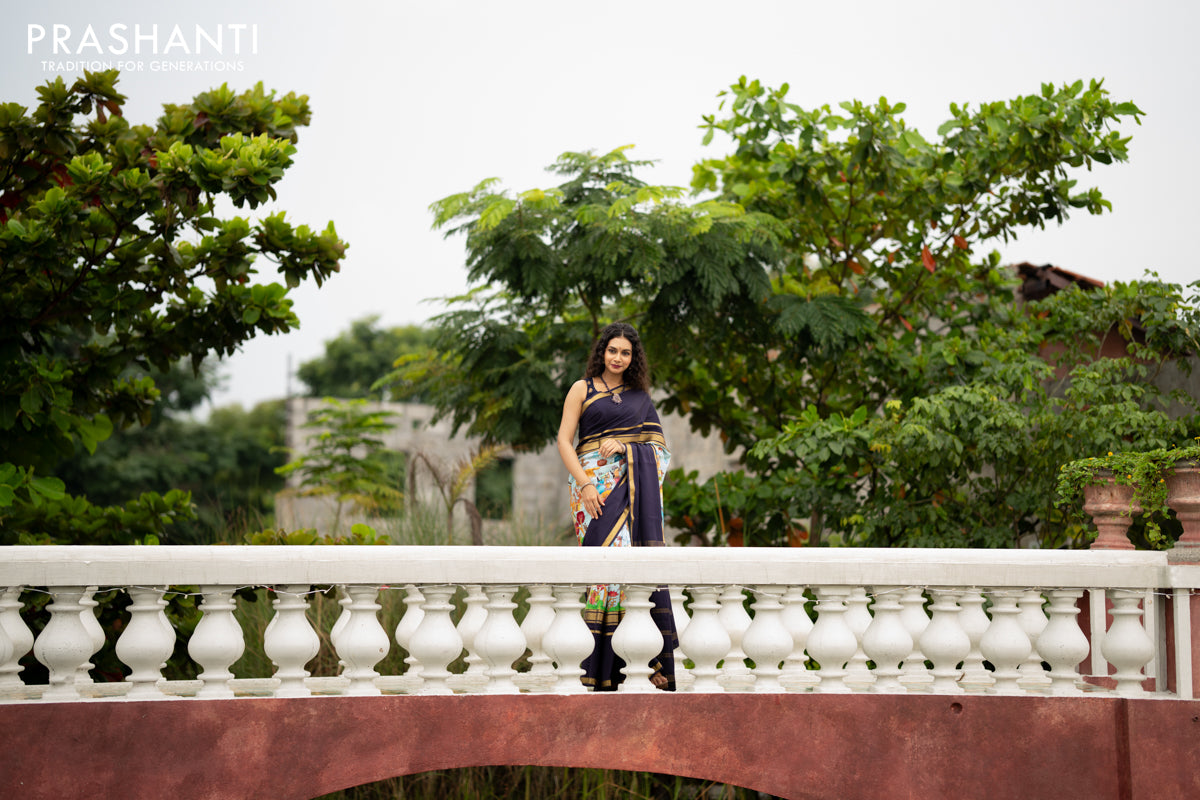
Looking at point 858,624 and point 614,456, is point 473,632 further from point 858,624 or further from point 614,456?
point 858,624

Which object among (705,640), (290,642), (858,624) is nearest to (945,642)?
(858,624)

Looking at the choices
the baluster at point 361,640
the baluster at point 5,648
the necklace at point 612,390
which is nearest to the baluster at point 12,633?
the baluster at point 5,648

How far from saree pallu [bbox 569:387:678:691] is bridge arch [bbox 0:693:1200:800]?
1.85ft

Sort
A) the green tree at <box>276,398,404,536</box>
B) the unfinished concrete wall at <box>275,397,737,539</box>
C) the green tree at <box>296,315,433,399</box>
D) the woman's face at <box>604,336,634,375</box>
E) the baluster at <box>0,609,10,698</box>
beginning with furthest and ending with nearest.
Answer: the green tree at <box>296,315,433,399</box> < the green tree at <box>276,398,404,536</box> < the unfinished concrete wall at <box>275,397,737,539</box> < the woman's face at <box>604,336,634,375</box> < the baluster at <box>0,609,10,698</box>

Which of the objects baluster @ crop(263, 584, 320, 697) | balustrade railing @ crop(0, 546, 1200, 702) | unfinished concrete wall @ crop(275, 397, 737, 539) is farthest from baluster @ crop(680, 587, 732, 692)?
unfinished concrete wall @ crop(275, 397, 737, 539)

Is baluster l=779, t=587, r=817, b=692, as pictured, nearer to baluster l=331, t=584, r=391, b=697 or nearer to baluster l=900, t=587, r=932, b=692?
baluster l=900, t=587, r=932, b=692

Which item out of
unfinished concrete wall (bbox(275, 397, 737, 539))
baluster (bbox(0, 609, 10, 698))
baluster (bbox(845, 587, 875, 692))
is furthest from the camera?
unfinished concrete wall (bbox(275, 397, 737, 539))

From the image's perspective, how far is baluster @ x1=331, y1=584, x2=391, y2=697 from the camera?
11.5ft

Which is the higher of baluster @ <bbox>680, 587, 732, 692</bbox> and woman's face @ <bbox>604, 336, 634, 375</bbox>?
woman's face @ <bbox>604, 336, 634, 375</bbox>

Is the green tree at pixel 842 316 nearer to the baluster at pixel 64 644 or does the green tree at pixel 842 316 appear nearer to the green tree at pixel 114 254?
the green tree at pixel 114 254

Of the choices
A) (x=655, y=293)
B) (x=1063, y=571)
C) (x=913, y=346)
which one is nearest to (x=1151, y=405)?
(x=913, y=346)

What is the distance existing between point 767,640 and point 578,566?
729 millimetres

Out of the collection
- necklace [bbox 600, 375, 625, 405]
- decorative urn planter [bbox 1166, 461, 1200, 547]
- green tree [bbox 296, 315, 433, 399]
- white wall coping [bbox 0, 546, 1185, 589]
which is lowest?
white wall coping [bbox 0, 546, 1185, 589]

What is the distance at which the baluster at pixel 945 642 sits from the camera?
3.60 m
